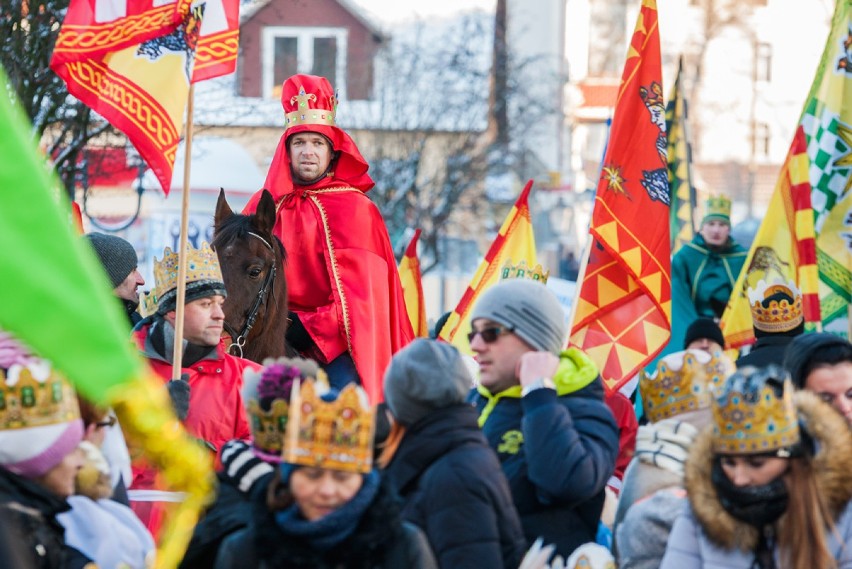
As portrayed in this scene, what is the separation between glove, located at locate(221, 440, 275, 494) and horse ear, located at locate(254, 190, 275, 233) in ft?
11.8

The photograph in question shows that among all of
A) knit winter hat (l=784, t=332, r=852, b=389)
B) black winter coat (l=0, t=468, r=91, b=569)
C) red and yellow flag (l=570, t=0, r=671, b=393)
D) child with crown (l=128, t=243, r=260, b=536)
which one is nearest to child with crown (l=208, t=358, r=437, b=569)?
black winter coat (l=0, t=468, r=91, b=569)

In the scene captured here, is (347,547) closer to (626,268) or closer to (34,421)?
(34,421)

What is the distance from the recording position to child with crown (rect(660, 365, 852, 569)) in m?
5.37

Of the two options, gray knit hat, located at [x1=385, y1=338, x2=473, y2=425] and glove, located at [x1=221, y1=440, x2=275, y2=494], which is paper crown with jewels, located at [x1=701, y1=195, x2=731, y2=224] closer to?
gray knit hat, located at [x1=385, y1=338, x2=473, y2=425]

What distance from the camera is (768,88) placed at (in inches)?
3009

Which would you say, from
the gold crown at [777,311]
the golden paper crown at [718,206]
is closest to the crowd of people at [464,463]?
the gold crown at [777,311]

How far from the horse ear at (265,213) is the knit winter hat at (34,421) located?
167 inches

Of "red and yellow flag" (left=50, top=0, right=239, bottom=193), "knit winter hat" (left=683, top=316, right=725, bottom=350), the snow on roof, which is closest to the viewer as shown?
"red and yellow flag" (left=50, top=0, right=239, bottom=193)

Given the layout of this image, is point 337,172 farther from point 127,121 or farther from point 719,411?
point 719,411

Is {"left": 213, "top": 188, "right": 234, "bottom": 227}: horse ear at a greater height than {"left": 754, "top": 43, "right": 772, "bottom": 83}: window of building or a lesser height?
lesser

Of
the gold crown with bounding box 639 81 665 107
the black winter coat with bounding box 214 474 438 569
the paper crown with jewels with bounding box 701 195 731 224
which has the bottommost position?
the black winter coat with bounding box 214 474 438 569

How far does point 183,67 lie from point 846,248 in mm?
4701

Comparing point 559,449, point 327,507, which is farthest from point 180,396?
point 327,507

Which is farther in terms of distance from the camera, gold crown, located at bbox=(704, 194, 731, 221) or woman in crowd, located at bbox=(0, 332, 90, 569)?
gold crown, located at bbox=(704, 194, 731, 221)
